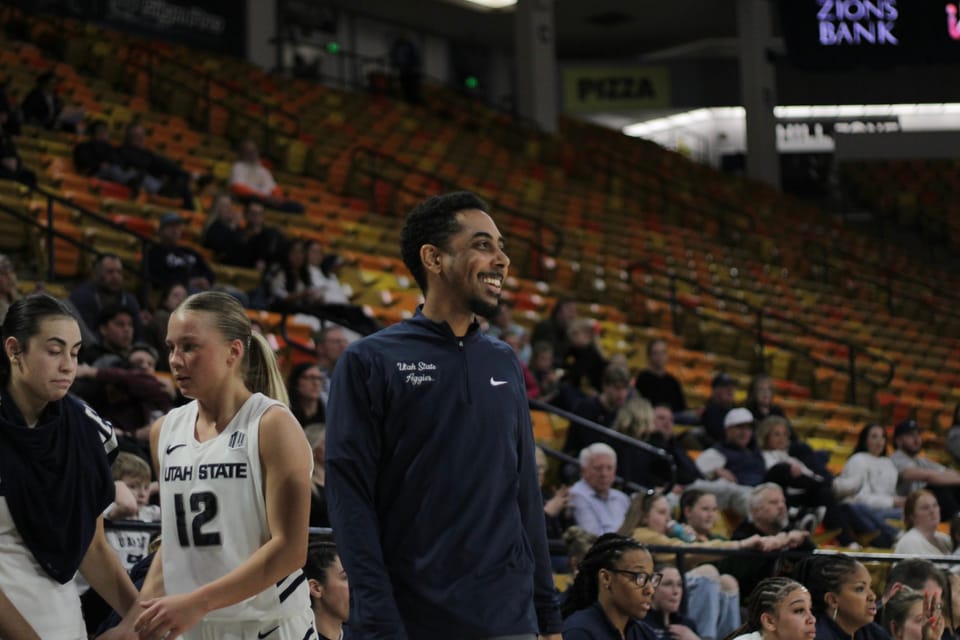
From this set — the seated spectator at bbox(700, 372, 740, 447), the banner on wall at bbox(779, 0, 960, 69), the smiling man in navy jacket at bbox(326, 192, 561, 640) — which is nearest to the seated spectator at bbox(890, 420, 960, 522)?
the seated spectator at bbox(700, 372, 740, 447)

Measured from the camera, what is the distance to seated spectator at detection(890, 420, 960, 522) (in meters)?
10.5

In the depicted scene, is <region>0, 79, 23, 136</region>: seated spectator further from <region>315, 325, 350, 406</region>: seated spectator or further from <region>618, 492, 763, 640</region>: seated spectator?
<region>618, 492, 763, 640</region>: seated spectator

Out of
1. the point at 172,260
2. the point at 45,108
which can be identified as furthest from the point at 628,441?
the point at 45,108

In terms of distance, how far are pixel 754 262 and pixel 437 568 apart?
1781 centimetres

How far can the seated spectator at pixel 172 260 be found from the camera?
10.5 meters

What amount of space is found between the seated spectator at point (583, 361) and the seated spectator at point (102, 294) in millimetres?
3731

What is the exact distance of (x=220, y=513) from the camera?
A: 3.07 m

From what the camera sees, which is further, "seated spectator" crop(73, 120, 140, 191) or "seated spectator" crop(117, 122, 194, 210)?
"seated spectator" crop(117, 122, 194, 210)

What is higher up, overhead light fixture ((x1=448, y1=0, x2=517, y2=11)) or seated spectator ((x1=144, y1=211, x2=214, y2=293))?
overhead light fixture ((x1=448, y1=0, x2=517, y2=11))

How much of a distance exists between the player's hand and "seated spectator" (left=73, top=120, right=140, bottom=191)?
34.1ft

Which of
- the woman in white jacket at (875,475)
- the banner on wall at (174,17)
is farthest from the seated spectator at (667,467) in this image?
the banner on wall at (174,17)

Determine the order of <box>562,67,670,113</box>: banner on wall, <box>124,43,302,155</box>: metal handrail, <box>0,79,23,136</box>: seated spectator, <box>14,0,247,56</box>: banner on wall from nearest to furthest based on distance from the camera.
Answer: <box>0,79,23,136</box>: seated spectator
<box>124,43,302,155</box>: metal handrail
<box>14,0,247,56</box>: banner on wall
<box>562,67,670,113</box>: banner on wall

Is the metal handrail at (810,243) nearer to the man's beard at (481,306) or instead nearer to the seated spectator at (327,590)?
the seated spectator at (327,590)

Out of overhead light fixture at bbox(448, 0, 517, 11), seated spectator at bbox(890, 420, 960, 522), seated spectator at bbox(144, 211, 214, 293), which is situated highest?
Result: overhead light fixture at bbox(448, 0, 517, 11)
